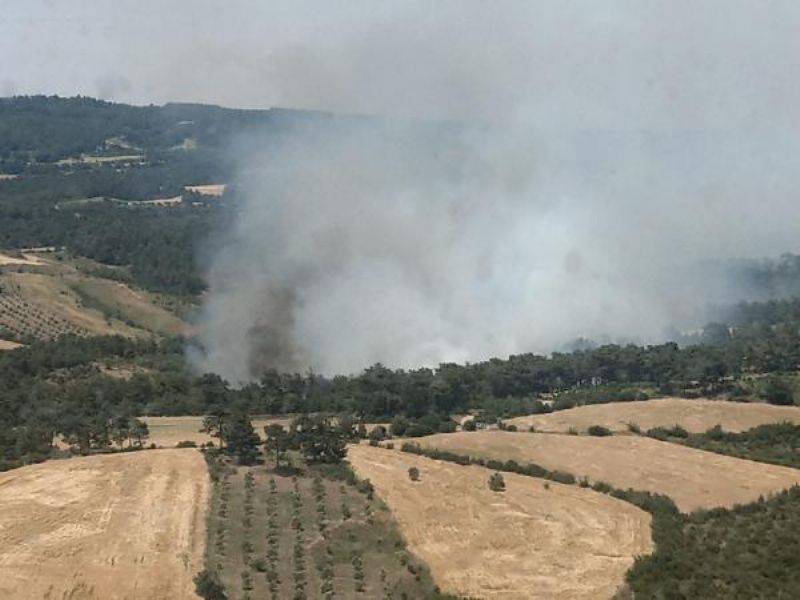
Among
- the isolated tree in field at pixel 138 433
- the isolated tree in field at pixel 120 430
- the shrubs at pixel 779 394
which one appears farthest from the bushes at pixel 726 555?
the isolated tree in field at pixel 120 430

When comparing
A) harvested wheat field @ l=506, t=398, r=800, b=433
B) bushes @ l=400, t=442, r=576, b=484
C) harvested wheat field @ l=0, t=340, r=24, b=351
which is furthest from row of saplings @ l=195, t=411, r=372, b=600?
harvested wheat field @ l=0, t=340, r=24, b=351

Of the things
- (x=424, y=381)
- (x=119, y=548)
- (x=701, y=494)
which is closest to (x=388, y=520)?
(x=119, y=548)

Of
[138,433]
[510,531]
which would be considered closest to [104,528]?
[510,531]

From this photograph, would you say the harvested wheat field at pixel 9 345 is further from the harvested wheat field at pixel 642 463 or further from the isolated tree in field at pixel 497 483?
the isolated tree in field at pixel 497 483

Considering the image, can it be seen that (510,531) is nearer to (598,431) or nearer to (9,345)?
(598,431)

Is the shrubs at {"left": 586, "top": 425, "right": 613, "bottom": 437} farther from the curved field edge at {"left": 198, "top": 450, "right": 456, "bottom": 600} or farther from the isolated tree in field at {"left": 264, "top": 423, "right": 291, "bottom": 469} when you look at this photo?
the isolated tree in field at {"left": 264, "top": 423, "right": 291, "bottom": 469}

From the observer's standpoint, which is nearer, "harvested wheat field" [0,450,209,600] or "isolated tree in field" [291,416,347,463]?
"harvested wheat field" [0,450,209,600]
